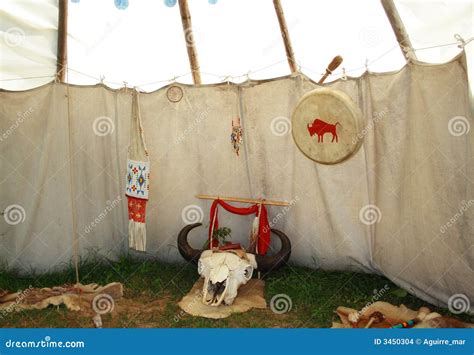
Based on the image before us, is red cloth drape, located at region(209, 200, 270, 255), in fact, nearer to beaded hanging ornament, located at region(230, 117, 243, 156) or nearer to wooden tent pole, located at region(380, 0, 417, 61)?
beaded hanging ornament, located at region(230, 117, 243, 156)

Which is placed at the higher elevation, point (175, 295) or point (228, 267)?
point (228, 267)

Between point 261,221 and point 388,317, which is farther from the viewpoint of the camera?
point 261,221

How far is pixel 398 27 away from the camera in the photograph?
12.6ft

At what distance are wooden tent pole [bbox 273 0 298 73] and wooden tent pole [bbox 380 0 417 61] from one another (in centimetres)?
103

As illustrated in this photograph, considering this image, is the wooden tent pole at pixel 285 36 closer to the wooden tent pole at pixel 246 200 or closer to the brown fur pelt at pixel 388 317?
the wooden tent pole at pixel 246 200

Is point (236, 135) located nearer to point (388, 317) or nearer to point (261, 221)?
point (261, 221)

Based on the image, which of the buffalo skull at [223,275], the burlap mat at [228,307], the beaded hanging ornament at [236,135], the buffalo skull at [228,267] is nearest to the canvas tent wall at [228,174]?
the beaded hanging ornament at [236,135]

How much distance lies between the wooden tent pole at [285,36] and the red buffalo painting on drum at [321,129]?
1.04 meters

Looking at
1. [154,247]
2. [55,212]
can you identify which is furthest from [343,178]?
[55,212]

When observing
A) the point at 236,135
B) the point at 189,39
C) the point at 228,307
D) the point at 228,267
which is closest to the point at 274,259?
the point at 228,267

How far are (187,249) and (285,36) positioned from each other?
2407mm

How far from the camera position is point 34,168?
5.15 metres

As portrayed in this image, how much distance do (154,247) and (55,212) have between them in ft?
3.96

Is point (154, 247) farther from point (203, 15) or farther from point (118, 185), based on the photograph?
point (203, 15)
